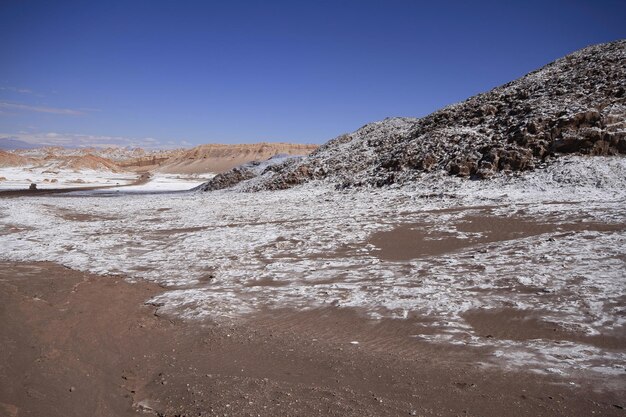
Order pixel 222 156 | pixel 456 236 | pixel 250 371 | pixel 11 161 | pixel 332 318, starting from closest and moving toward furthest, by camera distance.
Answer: pixel 250 371 < pixel 332 318 < pixel 456 236 < pixel 11 161 < pixel 222 156

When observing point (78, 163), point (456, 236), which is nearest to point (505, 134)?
point (456, 236)

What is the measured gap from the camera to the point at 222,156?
108938 millimetres

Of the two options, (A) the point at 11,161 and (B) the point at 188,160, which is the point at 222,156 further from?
(A) the point at 11,161

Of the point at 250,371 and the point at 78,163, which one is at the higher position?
the point at 78,163

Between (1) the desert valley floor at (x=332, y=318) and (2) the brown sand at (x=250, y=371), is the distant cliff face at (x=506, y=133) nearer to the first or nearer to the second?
(1) the desert valley floor at (x=332, y=318)

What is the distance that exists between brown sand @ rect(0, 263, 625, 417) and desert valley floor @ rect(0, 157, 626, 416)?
0.03 meters

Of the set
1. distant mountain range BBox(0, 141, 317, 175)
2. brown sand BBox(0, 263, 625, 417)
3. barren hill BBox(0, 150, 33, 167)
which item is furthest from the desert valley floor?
barren hill BBox(0, 150, 33, 167)

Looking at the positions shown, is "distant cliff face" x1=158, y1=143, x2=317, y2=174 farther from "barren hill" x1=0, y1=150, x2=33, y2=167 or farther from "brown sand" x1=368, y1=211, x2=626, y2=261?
"brown sand" x1=368, y1=211, x2=626, y2=261

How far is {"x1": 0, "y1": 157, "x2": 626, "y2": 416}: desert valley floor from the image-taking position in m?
4.64

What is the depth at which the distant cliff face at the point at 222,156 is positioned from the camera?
3732 inches

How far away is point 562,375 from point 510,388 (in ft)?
2.31

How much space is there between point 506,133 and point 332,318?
19476mm

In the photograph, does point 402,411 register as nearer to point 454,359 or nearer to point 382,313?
point 454,359

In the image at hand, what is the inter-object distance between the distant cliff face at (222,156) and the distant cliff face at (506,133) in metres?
63.8
